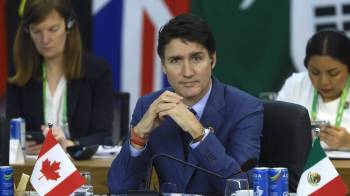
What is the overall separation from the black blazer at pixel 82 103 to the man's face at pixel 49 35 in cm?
19

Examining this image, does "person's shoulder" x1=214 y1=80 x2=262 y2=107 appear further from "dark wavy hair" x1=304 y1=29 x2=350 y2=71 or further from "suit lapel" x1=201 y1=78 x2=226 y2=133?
"dark wavy hair" x1=304 y1=29 x2=350 y2=71

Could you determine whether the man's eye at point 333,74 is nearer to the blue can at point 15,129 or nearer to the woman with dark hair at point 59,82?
the woman with dark hair at point 59,82

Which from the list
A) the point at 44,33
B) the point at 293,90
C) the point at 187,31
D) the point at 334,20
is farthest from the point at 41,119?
the point at 334,20

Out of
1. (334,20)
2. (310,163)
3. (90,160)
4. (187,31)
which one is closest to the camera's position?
(310,163)

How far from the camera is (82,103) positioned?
17.0 feet

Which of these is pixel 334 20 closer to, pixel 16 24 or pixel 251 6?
pixel 251 6

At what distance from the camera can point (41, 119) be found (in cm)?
516

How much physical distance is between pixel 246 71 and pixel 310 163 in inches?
143

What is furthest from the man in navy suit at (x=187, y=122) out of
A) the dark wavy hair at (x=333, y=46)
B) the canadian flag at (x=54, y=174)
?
the dark wavy hair at (x=333, y=46)

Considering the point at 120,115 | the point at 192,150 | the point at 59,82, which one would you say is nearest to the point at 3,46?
the point at 120,115

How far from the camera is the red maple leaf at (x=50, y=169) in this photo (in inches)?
124

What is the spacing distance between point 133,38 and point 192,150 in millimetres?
3443

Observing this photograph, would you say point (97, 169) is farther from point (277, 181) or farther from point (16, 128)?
point (277, 181)

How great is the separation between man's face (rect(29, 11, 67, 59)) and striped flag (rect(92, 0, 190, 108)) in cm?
164
